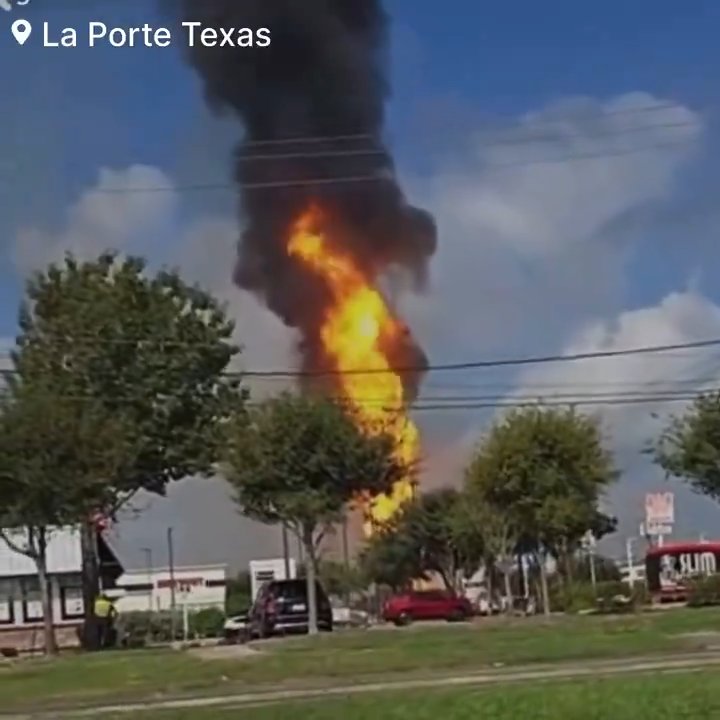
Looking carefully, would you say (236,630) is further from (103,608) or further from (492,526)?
(492,526)

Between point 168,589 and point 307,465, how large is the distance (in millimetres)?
36250

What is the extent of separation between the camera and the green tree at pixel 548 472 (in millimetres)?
59250

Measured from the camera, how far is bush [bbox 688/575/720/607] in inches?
2057

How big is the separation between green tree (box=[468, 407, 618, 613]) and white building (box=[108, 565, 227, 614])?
20.7 m

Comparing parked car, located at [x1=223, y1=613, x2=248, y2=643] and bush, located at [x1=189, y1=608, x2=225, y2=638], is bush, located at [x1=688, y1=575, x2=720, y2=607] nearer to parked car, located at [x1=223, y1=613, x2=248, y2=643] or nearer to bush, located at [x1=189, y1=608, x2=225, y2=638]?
parked car, located at [x1=223, y1=613, x2=248, y2=643]

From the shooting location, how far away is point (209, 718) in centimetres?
2025

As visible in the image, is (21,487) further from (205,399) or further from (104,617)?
(205,399)

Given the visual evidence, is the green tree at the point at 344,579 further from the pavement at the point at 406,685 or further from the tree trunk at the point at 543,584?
the pavement at the point at 406,685

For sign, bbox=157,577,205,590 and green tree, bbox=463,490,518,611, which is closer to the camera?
green tree, bbox=463,490,518,611

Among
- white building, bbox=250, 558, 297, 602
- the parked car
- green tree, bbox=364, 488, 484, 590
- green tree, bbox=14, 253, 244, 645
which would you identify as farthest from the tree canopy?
white building, bbox=250, 558, 297, 602

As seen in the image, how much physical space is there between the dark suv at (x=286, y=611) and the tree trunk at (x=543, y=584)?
23.0 feet

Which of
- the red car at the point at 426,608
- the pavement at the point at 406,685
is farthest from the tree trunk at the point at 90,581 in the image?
the pavement at the point at 406,685

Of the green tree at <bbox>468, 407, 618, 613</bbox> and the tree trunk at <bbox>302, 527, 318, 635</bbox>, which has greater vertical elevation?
the green tree at <bbox>468, 407, 618, 613</bbox>

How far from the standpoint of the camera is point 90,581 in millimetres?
59594
